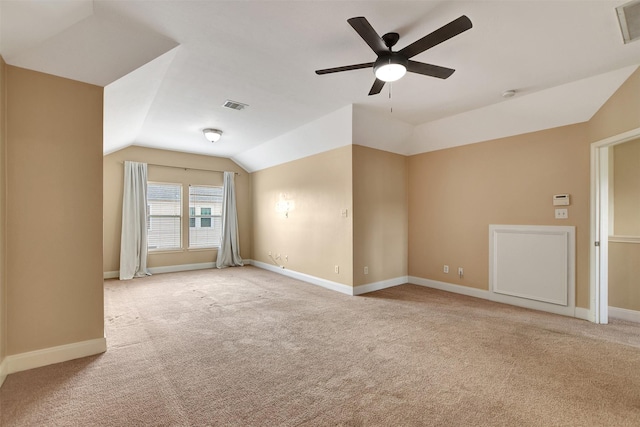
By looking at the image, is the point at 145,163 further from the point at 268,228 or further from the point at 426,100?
the point at 426,100

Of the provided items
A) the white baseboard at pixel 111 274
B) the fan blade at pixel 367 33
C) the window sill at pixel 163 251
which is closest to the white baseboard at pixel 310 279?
the window sill at pixel 163 251

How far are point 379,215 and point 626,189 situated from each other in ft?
10.9

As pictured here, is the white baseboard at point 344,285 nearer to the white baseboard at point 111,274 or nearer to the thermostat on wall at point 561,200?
the thermostat on wall at point 561,200

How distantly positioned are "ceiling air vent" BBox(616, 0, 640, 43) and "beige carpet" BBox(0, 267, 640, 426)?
2.85 m

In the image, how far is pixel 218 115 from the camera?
14.9ft

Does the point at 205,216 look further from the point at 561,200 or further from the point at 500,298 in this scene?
the point at 561,200

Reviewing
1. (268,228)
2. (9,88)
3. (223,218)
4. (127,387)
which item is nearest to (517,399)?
(127,387)

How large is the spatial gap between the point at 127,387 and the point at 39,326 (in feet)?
3.60

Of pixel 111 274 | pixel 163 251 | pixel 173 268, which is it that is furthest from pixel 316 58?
pixel 111 274

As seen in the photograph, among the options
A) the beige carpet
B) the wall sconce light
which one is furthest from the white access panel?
the wall sconce light

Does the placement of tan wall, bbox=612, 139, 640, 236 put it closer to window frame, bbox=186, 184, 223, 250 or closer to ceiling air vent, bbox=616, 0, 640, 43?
ceiling air vent, bbox=616, 0, 640, 43

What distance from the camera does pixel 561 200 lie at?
3732 mm

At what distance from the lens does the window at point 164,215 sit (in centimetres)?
656

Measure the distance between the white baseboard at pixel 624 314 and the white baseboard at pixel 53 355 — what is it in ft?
19.3
